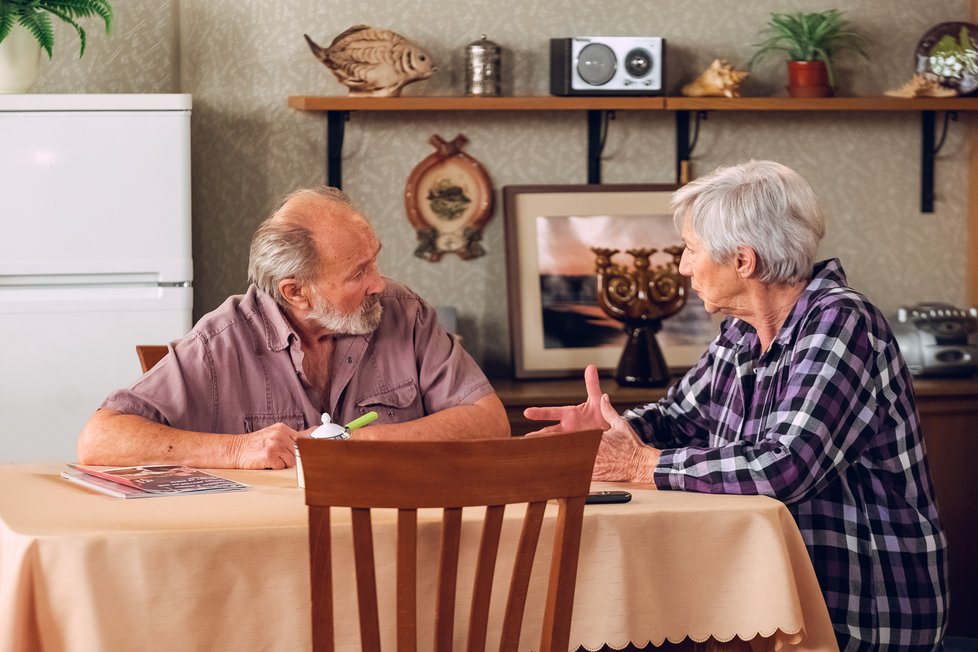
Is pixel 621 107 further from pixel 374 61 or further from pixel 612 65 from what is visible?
pixel 374 61

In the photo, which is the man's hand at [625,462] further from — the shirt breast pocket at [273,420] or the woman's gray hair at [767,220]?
the shirt breast pocket at [273,420]

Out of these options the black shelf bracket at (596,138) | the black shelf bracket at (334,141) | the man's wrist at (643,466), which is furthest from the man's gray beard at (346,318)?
the black shelf bracket at (596,138)

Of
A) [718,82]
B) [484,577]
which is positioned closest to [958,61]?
[718,82]

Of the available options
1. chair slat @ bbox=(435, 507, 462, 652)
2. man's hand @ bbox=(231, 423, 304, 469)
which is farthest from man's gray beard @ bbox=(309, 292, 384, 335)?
chair slat @ bbox=(435, 507, 462, 652)

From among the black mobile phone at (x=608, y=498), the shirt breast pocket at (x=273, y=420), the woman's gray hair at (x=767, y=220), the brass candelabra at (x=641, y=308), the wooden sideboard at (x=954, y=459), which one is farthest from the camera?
Result: the brass candelabra at (x=641, y=308)

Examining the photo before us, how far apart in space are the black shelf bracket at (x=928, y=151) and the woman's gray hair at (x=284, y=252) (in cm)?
237

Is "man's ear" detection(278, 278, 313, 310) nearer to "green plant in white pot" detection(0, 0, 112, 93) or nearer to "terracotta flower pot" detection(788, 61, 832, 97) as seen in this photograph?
"green plant in white pot" detection(0, 0, 112, 93)

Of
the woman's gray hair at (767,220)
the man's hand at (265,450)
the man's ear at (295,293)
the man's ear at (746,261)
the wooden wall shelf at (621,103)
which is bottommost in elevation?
the man's hand at (265,450)

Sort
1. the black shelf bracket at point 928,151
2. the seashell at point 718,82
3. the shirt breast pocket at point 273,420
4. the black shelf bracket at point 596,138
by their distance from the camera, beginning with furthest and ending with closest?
the black shelf bracket at point 928,151
the black shelf bracket at point 596,138
the seashell at point 718,82
the shirt breast pocket at point 273,420

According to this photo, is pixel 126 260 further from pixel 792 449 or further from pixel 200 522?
pixel 792 449

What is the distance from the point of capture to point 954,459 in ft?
11.5

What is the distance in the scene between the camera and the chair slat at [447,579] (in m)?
1.47

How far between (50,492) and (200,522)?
37cm

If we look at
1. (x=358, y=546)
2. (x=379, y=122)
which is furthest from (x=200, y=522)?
(x=379, y=122)
